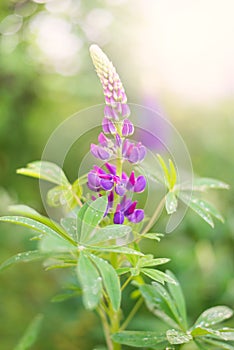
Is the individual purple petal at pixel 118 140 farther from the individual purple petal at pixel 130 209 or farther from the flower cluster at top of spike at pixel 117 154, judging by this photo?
the individual purple petal at pixel 130 209

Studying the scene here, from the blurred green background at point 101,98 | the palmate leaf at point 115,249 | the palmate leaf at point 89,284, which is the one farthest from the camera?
the blurred green background at point 101,98

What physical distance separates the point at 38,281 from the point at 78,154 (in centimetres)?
58

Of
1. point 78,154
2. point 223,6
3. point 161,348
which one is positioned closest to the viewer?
point 161,348

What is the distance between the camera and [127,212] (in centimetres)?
113

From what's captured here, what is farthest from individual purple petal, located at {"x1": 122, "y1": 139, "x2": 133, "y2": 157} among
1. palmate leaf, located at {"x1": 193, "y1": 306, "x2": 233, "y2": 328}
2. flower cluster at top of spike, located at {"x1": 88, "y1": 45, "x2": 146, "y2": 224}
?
palmate leaf, located at {"x1": 193, "y1": 306, "x2": 233, "y2": 328}

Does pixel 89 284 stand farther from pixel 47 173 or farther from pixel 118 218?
pixel 47 173

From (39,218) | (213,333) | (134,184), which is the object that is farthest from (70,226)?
(213,333)

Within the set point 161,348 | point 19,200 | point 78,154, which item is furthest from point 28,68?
point 161,348

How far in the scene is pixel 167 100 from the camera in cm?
266

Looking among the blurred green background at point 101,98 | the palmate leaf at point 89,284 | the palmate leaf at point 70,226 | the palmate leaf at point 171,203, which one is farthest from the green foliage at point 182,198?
the blurred green background at point 101,98

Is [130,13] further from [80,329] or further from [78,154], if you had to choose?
[80,329]

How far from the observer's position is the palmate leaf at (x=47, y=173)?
1.28 m

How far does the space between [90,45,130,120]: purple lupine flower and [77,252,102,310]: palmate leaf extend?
36cm

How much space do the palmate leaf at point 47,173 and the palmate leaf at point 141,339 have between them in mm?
385
